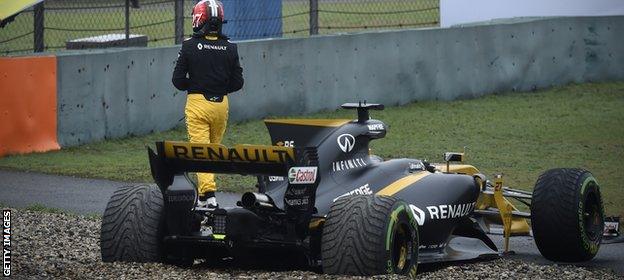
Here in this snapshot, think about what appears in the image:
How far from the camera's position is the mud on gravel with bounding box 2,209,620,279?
8836 mm

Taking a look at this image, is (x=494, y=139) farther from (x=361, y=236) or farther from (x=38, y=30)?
(x=361, y=236)

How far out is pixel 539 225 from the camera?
10.3 meters

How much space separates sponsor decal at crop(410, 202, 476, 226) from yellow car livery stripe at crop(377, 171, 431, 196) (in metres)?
0.17

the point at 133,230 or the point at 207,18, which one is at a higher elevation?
the point at 207,18

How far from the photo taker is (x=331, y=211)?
8.85 meters

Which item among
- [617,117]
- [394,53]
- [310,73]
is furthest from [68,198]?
[617,117]

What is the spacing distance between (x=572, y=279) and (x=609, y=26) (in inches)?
546

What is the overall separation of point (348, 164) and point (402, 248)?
3.38 feet

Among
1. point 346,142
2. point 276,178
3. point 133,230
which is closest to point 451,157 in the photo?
A: point 346,142

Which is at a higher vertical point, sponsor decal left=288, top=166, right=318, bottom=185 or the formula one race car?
sponsor decal left=288, top=166, right=318, bottom=185

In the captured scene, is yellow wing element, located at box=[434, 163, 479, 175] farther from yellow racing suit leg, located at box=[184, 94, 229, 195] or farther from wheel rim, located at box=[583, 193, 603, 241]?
yellow racing suit leg, located at box=[184, 94, 229, 195]

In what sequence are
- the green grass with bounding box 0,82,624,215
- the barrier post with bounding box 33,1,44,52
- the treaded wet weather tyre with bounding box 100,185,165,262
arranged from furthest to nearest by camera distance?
the barrier post with bounding box 33,1,44,52 → the green grass with bounding box 0,82,624,215 → the treaded wet weather tyre with bounding box 100,185,165,262

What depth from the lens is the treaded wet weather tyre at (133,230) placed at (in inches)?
364

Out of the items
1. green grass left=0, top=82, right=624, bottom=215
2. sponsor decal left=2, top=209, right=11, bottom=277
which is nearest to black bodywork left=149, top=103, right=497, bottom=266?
sponsor decal left=2, top=209, right=11, bottom=277
